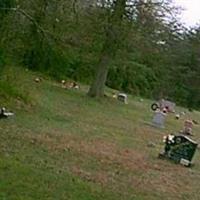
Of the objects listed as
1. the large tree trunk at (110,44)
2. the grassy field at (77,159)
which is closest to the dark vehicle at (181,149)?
the grassy field at (77,159)

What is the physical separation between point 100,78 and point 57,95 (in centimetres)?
383

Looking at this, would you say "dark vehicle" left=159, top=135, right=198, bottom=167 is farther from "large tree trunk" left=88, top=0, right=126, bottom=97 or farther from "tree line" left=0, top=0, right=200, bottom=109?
"large tree trunk" left=88, top=0, right=126, bottom=97

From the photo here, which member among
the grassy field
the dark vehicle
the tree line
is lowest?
the grassy field

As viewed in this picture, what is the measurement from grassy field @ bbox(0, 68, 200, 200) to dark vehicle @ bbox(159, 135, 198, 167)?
0.30 metres

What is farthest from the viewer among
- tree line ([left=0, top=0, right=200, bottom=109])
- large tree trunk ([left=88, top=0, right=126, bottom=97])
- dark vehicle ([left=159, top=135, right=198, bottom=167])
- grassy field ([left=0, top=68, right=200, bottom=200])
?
large tree trunk ([left=88, top=0, right=126, bottom=97])

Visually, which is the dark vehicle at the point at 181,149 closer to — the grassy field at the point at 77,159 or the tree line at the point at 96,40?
the grassy field at the point at 77,159

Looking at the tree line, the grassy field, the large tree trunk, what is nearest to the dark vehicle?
the grassy field

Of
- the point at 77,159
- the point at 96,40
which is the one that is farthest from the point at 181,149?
the point at 96,40

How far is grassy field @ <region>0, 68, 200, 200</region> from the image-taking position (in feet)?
30.1

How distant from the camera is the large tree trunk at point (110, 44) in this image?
27172 mm

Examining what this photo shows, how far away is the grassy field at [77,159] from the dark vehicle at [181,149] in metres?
0.30

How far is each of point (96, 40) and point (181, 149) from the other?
14.0 m

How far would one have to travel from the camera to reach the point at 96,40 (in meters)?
27.4

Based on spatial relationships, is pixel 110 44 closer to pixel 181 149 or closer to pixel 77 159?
pixel 181 149
